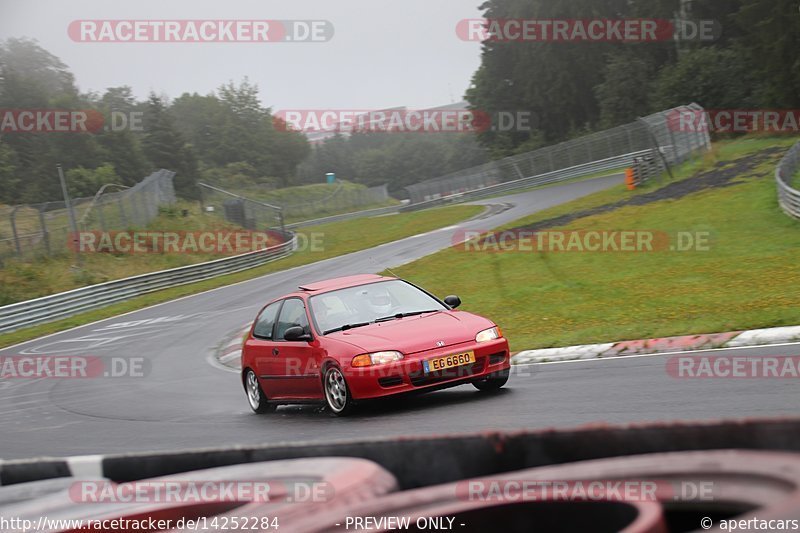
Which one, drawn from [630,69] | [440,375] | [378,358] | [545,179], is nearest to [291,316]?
[378,358]

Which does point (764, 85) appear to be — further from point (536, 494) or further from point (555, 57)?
point (536, 494)

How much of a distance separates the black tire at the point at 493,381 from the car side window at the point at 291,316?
81.7 inches

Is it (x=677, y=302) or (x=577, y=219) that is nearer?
(x=677, y=302)

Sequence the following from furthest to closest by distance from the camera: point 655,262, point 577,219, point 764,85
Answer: point 764,85, point 577,219, point 655,262

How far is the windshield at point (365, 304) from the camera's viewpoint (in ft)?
34.1

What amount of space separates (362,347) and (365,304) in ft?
3.83

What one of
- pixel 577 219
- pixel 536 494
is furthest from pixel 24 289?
pixel 536 494

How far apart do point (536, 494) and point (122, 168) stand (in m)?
90.7

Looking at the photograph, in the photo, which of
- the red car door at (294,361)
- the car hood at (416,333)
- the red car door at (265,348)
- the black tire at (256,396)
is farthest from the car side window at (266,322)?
the car hood at (416,333)

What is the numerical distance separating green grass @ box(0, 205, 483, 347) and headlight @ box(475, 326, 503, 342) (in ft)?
67.4

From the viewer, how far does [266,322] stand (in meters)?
11.6

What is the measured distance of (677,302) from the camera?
15336 millimetres

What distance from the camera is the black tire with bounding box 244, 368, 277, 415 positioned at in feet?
37.0

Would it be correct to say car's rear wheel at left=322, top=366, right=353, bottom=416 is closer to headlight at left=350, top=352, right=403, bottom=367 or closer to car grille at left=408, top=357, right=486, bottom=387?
headlight at left=350, top=352, right=403, bottom=367
